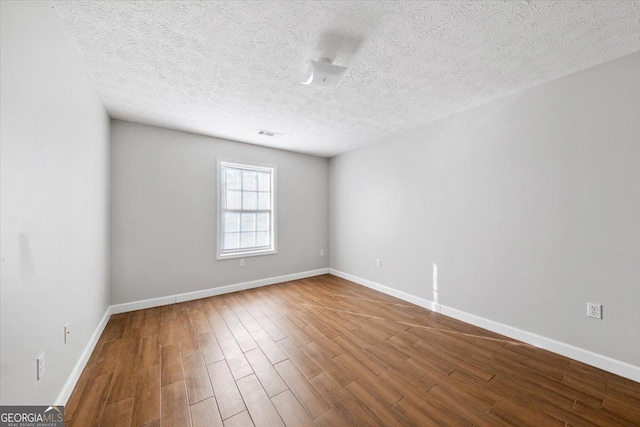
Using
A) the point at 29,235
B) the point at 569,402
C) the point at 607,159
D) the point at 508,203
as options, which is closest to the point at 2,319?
the point at 29,235

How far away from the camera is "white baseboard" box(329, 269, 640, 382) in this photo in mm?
1767

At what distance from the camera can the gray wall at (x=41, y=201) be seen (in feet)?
3.33

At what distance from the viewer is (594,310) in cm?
190

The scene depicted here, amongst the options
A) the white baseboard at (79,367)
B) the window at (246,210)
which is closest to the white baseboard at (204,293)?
the white baseboard at (79,367)

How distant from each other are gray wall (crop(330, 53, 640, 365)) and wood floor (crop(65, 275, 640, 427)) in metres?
0.40

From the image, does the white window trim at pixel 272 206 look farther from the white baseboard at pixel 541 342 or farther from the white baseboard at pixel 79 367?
the white baseboard at pixel 541 342

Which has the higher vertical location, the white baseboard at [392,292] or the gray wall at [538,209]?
the gray wall at [538,209]

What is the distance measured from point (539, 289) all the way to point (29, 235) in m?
3.71

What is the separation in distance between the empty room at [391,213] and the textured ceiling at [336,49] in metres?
0.02

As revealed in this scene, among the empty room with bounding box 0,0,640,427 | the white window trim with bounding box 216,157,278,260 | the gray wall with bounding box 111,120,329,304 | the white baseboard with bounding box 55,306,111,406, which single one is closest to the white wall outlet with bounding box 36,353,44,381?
the empty room with bounding box 0,0,640,427

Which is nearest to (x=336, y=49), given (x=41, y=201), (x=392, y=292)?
(x=41, y=201)

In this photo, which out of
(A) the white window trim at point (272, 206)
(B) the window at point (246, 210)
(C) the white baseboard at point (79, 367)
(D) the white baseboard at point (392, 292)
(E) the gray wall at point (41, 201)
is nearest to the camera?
(E) the gray wall at point (41, 201)

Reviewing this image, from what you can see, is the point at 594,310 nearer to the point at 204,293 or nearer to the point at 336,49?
the point at 336,49

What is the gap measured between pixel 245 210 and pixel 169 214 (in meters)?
1.12
